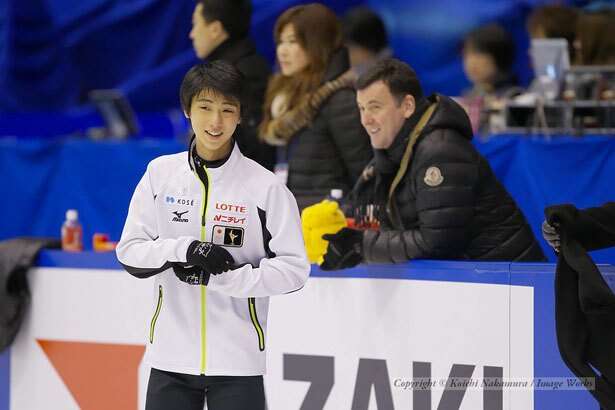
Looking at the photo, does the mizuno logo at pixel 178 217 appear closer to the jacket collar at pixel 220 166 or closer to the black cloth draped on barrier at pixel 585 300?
the jacket collar at pixel 220 166

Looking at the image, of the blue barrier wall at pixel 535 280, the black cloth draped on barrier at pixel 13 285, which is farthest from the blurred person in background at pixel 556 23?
the black cloth draped on barrier at pixel 13 285

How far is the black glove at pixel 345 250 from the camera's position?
4.74 metres

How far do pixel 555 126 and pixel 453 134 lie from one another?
2.29 m

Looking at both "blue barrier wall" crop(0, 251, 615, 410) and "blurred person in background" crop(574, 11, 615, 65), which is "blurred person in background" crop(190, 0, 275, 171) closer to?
"blue barrier wall" crop(0, 251, 615, 410)

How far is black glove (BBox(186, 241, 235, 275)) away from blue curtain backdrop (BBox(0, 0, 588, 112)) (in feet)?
21.0

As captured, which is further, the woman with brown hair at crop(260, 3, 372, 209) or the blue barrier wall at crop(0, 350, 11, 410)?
the woman with brown hair at crop(260, 3, 372, 209)

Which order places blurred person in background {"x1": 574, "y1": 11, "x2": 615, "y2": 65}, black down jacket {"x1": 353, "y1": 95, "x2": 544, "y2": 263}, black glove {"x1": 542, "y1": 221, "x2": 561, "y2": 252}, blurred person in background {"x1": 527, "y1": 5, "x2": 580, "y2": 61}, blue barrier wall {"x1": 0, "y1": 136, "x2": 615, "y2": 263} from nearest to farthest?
black glove {"x1": 542, "y1": 221, "x2": 561, "y2": 252} → black down jacket {"x1": 353, "y1": 95, "x2": 544, "y2": 263} → blue barrier wall {"x1": 0, "y1": 136, "x2": 615, "y2": 263} → blurred person in background {"x1": 574, "y1": 11, "x2": 615, "y2": 65} → blurred person in background {"x1": 527, "y1": 5, "x2": 580, "y2": 61}

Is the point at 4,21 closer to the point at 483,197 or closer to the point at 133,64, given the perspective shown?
the point at 133,64

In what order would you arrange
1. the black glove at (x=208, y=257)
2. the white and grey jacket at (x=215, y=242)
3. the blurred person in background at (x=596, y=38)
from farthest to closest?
the blurred person in background at (x=596, y=38), the white and grey jacket at (x=215, y=242), the black glove at (x=208, y=257)

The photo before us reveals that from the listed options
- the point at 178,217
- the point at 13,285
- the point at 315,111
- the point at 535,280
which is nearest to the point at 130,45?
the point at 315,111

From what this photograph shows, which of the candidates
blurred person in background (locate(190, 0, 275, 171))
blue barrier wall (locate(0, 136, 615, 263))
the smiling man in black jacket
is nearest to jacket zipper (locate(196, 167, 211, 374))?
the smiling man in black jacket

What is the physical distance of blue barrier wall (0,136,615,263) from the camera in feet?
21.1

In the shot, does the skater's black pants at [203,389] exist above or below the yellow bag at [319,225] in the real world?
below

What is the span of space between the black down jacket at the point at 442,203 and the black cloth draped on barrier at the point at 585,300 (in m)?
0.77
